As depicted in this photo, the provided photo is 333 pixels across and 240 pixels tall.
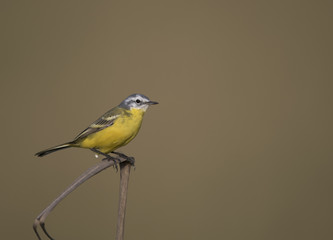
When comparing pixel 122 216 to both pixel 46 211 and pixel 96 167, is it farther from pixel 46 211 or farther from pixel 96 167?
pixel 46 211

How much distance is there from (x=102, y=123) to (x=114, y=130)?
0.14 m

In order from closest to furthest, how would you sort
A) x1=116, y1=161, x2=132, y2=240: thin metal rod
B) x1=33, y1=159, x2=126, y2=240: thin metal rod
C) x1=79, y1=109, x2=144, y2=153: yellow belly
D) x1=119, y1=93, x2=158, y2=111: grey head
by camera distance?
x1=33, y1=159, x2=126, y2=240: thin metal rod → x1=116, y1=161, x2=132, y2=240: thin metal rod → x1=79, y1=109, x2=144, y2=153: yellow belly → x1=119, y1=93, x2=158, y2=111: grey head

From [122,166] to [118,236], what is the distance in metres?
0.36

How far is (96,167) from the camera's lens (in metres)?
1.75

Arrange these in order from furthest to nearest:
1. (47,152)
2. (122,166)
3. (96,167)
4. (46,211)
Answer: (47,152) → (122,166) → (96,167) → (46,211)

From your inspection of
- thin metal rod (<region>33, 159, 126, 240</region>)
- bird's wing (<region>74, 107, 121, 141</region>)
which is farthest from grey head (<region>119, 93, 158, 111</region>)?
thin metal rod (<region>33, 159, 126, 240</region>)

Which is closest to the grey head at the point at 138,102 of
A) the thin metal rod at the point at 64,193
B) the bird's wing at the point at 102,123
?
the bird's wing at the point at 102,123

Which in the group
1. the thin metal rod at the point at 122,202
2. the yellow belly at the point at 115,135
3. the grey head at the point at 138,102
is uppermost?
the grey head at the point at 138,102

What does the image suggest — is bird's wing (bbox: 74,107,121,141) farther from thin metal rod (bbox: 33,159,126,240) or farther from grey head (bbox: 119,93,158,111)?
thin metal rod (bbox: 33,159,126,240)

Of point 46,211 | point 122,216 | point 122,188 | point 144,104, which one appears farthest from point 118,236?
point 144,104

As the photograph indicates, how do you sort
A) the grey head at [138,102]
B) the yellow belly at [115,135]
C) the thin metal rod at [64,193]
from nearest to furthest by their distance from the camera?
1. the thin metal rod at [64,193]
2. the yellow belly at [115,135]
3. the grey head at [138,102]

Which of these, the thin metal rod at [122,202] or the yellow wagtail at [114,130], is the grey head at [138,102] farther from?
the thin metal rod at [122,202]

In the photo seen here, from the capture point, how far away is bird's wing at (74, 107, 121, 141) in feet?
8.30

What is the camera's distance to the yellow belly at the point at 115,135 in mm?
2480
